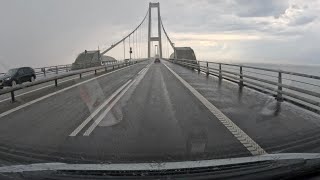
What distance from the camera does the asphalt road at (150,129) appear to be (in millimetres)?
6984

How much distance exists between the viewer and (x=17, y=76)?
34.0 meters

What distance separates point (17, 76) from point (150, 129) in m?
27.0

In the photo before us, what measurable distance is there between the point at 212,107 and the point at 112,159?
7.06m

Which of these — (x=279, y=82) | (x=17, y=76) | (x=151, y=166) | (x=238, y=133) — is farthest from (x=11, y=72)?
(x=151, y=166)

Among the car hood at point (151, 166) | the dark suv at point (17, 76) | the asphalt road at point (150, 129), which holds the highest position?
the car hood at point (151, 166)

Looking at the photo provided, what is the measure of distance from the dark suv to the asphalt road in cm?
1806

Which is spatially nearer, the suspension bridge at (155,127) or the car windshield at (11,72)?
the suspension bridge at (155,127)

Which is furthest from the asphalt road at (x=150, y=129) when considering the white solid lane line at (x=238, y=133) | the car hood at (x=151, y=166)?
the car hood at (x=151, y=166)

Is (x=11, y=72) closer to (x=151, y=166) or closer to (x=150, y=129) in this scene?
(x=150, y=129)

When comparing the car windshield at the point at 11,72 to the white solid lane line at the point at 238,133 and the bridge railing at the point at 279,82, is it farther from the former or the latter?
the white solid lane line at the point at 238,133

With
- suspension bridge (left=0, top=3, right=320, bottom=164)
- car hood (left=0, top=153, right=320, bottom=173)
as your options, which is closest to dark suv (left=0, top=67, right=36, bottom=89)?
suspension bridge (left=0, top=3, right=320, bottom=164)

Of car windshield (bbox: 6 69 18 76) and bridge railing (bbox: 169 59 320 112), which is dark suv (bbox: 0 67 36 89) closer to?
car windshield (bbox: 6 69 18 76)

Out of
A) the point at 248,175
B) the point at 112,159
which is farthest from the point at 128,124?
the point at 248,175

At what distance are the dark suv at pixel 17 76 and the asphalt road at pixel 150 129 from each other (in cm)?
1806
